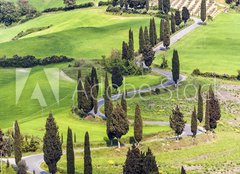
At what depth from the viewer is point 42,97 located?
143 metres

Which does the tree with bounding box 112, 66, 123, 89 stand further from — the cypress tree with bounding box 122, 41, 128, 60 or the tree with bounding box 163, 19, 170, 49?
the tree with bounding box 163, 19, 170, 49

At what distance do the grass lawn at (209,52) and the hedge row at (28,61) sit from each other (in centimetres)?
3223

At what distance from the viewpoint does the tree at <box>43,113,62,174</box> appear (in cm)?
8406

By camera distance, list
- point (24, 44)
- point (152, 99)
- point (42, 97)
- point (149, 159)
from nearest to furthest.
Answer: point (149, 159) < point (152, 99) < point (42, 97) < point (24, 44)

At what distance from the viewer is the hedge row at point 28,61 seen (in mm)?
178125

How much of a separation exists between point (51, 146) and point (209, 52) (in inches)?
4075

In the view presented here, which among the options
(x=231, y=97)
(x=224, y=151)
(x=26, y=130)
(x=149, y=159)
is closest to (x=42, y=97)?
(x=26, y=130)

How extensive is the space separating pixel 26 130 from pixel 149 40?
81215mm

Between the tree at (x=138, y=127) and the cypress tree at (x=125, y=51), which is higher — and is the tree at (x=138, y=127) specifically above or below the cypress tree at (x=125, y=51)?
above

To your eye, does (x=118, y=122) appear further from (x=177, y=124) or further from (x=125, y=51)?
(x=125, y=51)

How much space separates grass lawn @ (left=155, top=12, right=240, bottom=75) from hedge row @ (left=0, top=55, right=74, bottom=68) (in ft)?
106

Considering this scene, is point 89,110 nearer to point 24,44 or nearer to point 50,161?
point 50,161

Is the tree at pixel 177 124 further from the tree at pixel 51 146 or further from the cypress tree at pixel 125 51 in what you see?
the cypress tree at pixel 125 51

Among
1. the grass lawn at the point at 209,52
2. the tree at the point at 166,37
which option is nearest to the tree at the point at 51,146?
the grass lawn at the point at 209,52
